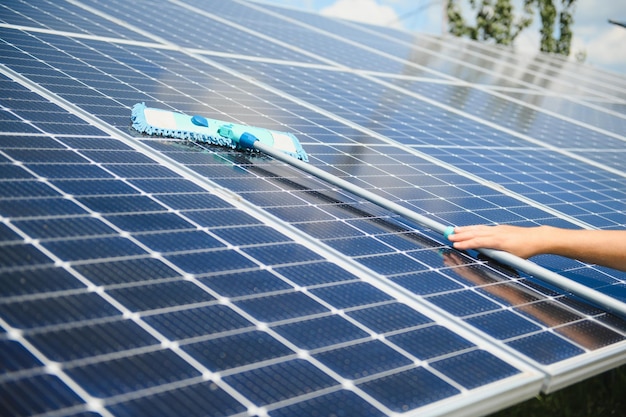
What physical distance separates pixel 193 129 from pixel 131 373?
2871 millimetres

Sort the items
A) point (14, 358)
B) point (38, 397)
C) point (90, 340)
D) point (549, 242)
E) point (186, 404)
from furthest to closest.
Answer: point (549, 242), point (90, 340), point (186, 404), point (14, 358), point (38, 397)

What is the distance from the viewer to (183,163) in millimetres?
4703

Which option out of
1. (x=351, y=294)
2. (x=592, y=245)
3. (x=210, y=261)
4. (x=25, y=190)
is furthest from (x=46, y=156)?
(x=592, y=245)

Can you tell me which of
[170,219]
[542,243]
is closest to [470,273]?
[542,243]

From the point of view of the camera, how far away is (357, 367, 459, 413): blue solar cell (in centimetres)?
282

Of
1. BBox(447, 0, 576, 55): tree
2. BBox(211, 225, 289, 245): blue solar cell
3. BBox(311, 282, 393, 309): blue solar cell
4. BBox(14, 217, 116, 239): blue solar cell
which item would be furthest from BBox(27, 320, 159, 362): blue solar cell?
BBox(447, 0, 576, 55): tree

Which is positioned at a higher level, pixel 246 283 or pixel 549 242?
pixel 549 242

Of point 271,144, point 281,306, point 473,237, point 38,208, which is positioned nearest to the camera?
point 281,306

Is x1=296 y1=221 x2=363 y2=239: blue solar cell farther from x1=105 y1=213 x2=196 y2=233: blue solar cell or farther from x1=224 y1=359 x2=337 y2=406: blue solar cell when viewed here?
x1=224 y1=359 x2=337 y2=406: blue solar cell

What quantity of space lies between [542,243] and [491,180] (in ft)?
6.39

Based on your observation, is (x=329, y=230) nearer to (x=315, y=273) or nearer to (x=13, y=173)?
(x=315, y=273)

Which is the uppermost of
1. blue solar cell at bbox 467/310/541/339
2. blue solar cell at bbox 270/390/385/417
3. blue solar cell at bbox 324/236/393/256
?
blue solar cell at bbox 324/236/393/256

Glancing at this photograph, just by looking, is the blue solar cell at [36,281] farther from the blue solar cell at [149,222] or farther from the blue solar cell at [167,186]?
the blue solar cell at [167,186]

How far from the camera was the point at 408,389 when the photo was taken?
9.59ft
